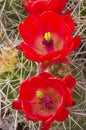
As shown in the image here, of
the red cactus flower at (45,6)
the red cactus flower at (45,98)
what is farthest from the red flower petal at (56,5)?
the red cactus flower at (45,98)

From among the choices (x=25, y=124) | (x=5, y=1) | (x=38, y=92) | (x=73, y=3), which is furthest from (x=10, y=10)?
(x=38, y=92)

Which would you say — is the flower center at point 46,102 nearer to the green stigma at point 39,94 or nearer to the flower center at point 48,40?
the green stigma at point 39,94

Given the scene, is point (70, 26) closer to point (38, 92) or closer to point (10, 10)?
point (38, 92)

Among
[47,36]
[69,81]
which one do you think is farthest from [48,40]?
[69,81]

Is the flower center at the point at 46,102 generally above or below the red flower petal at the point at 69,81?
below

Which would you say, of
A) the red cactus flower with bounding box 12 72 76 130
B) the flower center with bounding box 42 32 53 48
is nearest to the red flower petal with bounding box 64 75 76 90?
the red cactus flower with bounding box 12 72 76 130

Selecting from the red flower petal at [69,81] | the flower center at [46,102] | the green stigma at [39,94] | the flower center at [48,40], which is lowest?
the flower center at [46,102]

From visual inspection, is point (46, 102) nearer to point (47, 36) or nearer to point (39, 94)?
point (39, 94)
